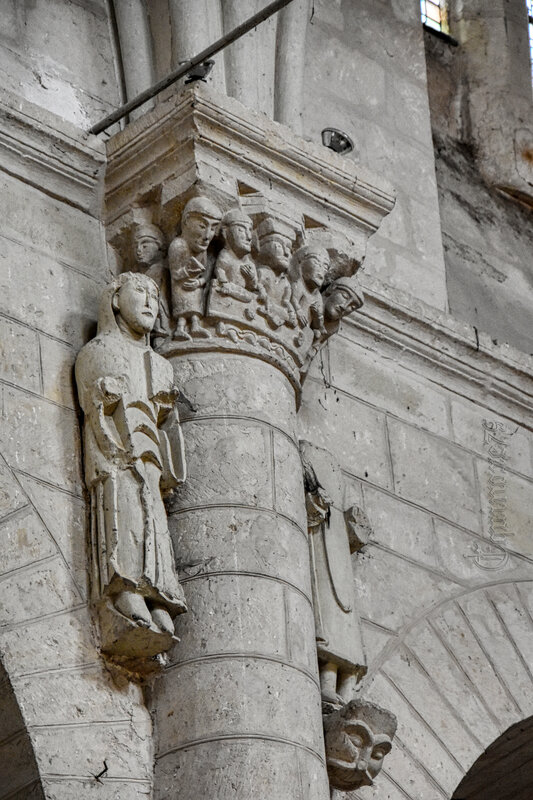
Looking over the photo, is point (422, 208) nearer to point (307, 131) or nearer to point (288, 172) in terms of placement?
point (307, 131)

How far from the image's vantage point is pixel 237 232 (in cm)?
540

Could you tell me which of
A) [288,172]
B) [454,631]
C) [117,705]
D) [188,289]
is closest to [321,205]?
[288,172]

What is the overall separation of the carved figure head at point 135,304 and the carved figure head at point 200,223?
0.23 meters

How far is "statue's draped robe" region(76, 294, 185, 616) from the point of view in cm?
467

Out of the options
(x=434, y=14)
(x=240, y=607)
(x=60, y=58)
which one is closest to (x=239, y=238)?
(x=60, y=58)

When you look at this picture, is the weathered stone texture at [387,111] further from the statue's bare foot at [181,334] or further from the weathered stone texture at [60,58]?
the statue's bare foot at [181,334]

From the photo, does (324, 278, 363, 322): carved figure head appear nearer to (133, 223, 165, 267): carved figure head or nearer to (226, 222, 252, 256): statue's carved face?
(226, 222, 252, 256): statue's carved face

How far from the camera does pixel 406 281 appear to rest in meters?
6.65

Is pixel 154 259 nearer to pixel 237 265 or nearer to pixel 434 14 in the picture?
pixel 237 265

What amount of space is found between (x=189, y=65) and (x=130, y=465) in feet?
4.49

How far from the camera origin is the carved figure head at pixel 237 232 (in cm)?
539

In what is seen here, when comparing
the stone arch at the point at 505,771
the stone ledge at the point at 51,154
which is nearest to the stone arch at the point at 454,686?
the stone arch at the point at 505,771

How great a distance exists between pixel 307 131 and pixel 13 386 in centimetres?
220

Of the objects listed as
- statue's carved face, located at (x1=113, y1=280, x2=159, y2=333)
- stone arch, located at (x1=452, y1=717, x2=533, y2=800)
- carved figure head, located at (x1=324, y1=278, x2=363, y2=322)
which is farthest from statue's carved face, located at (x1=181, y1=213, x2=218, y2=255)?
stone arch, located at (x1=452, y1=717, x2=533, y2=800)
